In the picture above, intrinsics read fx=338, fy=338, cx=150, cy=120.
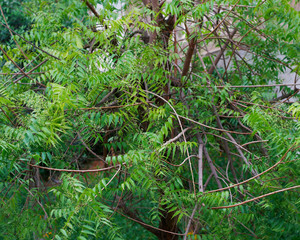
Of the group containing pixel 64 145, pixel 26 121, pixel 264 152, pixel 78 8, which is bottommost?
pixel 264 152

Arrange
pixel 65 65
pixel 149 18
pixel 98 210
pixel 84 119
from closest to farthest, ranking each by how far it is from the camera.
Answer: pixel 98 210, pixel 84 119, pixel 65 65, pixel 149 18

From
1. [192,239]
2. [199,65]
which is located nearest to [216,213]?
[192,239]

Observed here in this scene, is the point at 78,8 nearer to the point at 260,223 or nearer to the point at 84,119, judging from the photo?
the point at 84,119

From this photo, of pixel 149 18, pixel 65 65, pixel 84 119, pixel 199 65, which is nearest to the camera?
pixel 84 119

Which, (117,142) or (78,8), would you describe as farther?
(78,8)

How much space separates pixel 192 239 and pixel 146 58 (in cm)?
170

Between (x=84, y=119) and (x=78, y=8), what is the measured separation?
1736 mm

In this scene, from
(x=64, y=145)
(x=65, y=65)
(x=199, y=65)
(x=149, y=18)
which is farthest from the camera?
(x=199, y=65)

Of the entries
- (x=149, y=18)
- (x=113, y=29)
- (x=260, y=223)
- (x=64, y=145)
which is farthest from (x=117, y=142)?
(x=149, y=18)

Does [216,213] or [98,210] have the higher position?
[98,210]

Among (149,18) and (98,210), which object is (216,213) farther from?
(149,18)

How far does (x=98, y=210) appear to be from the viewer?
88.0 inches

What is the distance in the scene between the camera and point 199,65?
183 inches

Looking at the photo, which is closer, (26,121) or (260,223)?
(26,121)
